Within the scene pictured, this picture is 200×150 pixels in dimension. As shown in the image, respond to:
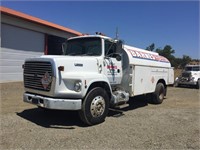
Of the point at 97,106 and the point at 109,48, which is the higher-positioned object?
the point at 109,48

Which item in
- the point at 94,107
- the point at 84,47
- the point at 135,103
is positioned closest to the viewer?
the point at 94,107

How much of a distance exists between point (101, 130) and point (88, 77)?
1.40 meters

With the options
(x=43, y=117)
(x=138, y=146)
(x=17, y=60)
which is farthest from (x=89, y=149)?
(x=17, y=60)

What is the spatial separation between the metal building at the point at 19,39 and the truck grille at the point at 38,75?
767 centimetres

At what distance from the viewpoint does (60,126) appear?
573cm

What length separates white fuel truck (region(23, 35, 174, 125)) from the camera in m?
5.38

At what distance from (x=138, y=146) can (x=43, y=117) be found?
130 inches

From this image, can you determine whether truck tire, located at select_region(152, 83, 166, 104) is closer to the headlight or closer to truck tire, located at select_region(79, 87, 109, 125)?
truck tire, located at select_region(79, 87, 109, 125)

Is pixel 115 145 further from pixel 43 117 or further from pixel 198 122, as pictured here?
pixel 198 122

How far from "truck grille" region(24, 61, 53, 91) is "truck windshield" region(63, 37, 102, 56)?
1521mm

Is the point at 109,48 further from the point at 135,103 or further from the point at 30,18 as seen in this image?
the point at 30,18

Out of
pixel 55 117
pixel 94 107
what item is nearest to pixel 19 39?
pixel 55 117

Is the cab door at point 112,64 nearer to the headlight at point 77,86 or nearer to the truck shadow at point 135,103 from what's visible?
the truck shadow at point 135,103

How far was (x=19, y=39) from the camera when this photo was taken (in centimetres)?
1388
